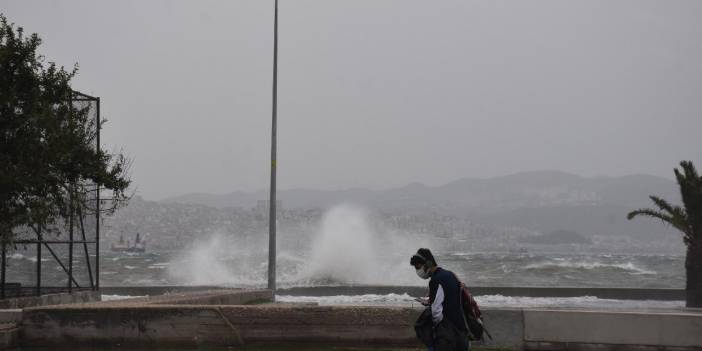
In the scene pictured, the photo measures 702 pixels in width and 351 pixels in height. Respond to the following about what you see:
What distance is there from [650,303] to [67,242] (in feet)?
75.5

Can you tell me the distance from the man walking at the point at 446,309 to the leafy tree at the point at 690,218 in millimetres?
24337

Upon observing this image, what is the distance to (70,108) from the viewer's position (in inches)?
645

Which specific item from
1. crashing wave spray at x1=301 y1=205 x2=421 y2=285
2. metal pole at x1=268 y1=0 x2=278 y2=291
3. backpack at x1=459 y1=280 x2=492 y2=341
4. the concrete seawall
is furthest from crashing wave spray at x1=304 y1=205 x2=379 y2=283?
backpack at x1=459 y1=280 x2=492 y2=341

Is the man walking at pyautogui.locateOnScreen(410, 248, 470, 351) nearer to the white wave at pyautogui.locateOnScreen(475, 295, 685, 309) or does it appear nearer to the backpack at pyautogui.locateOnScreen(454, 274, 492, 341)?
the backpack at pyautogui.locateOnScreen(454, 274, 492, 341)

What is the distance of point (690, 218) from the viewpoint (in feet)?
101

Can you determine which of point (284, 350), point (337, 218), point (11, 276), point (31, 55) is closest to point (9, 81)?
point (31, 55)

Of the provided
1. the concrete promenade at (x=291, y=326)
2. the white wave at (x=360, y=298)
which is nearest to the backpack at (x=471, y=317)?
the concrete promenade at (x=291, y=326)

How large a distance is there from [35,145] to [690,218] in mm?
23474

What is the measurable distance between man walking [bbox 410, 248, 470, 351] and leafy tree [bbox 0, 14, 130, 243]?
304 inches

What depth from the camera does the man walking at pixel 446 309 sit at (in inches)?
320

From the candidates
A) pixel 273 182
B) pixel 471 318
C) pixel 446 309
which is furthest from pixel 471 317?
pixel 273 182

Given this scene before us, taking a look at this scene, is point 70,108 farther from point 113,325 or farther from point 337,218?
point 337,218

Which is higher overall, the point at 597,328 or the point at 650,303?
the point at 597,328

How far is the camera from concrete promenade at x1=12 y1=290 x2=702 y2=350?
10516 millimetres
